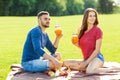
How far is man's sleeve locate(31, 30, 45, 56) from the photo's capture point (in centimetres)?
711

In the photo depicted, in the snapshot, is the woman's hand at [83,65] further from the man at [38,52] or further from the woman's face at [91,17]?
the woman's face at [91,17]

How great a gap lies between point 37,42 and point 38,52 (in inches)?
7.2

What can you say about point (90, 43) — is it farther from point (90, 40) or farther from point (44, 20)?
point (44, 20)

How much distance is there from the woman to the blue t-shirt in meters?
0.71

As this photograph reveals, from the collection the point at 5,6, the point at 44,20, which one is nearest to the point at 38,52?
the point at 44,20

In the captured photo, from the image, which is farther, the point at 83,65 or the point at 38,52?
the point at 83,65

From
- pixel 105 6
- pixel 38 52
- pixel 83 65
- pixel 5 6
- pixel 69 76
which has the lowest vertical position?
pixel 69 76

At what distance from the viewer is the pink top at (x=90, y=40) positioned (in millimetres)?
7520

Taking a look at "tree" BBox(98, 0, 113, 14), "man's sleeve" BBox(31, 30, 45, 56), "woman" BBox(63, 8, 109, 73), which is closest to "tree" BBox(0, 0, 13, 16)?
"tree" BBox(98, 0, 113, 14)

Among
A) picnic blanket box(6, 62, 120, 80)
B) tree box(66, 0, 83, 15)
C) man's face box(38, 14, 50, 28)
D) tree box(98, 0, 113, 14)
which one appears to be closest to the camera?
picnic blanket box(6, 62, 120, 80)

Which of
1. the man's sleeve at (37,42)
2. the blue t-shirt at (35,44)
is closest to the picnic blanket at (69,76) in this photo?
the blue t-shirt at (35,44)

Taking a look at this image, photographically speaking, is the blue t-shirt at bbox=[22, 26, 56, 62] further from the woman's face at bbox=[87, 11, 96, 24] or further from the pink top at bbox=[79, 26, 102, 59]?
the woman's face at bbox=[87, 11, 96, 24]

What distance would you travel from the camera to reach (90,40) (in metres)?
7.57

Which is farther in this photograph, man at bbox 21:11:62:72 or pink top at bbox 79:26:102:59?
pink top at bbox 79:26:102:59
